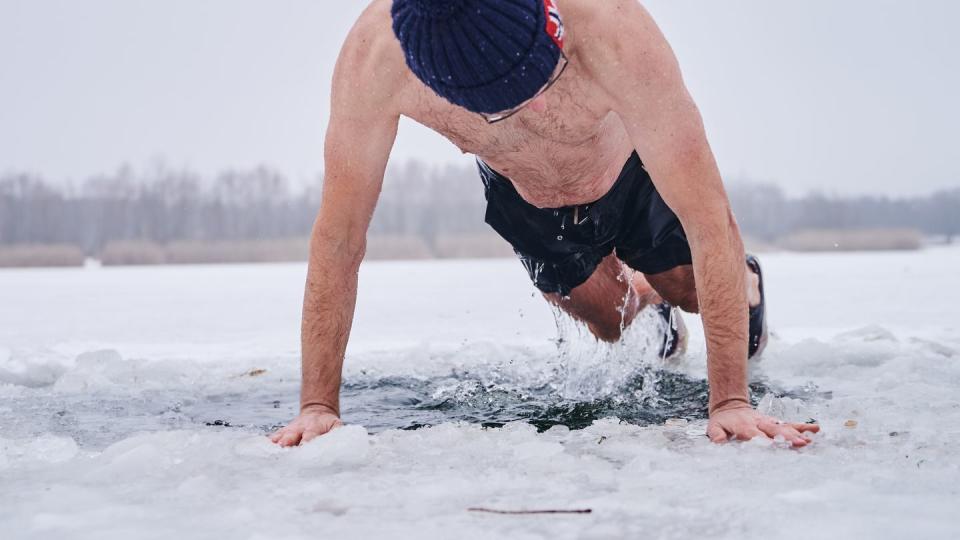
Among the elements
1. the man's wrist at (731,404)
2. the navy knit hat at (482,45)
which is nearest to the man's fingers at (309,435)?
the navy knit hat at (482,45)

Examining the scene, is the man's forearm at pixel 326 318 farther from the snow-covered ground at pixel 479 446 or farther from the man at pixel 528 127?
the snow-covered ground at pixel 479 446

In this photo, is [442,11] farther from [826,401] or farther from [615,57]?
[826,401]

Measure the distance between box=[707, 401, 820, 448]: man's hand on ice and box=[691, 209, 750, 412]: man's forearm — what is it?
71 millimetres

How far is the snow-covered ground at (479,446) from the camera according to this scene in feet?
3.94

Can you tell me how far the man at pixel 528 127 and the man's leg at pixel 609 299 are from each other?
77 centimetres

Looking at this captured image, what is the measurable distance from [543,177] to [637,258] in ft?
2.00

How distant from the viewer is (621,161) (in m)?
2.61

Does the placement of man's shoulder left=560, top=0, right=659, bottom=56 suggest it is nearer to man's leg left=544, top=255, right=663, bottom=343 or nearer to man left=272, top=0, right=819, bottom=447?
man left=272, top=0, right=819, bottom=447

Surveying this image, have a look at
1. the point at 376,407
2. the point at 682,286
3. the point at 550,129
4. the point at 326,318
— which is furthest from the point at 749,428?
the point at 376,407

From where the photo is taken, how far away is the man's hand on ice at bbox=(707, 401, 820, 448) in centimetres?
167

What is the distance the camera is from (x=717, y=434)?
174 centimetres

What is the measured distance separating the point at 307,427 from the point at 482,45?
97 cm

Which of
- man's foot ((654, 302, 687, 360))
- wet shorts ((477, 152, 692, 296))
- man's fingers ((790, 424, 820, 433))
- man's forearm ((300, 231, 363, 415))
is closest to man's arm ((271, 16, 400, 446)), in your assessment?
man's forearm ((300, 231, 363, 415))

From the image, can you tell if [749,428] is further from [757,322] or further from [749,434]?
[757,322]
